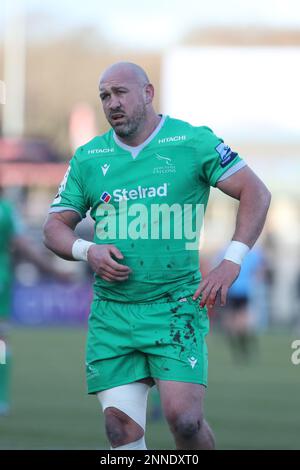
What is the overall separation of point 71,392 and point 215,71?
30243 millimetres

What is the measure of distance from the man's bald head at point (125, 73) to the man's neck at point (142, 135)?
0.71 ft

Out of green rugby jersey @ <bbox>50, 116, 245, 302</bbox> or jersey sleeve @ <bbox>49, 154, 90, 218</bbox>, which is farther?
jersey sleeve @ <bbox>49, 154, 90, 218</bbox>

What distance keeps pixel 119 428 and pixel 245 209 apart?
1.37 meters

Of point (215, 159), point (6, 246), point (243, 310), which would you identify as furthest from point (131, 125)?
point (243, 310)

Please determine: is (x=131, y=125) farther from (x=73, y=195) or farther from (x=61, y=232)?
(x=61, y=232)

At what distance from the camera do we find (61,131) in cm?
6206

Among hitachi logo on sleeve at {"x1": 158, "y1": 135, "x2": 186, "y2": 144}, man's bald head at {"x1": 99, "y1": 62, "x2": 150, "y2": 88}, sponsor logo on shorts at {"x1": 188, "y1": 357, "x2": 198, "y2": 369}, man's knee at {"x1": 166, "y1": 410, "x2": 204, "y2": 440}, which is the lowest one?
man's knee at {"x1": 166, "y1": 410, "x2": 204, "y2": 440}

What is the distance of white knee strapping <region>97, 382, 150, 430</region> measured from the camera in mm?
6914

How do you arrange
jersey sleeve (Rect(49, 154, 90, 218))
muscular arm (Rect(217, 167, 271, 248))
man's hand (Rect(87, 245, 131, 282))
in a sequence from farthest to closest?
jersey sleeve (Rect(49, 154, 90, 218))
muscular arm (Rect(217, 167, 271, 248))
man's hand (Rect(87, 245, 131, 282))

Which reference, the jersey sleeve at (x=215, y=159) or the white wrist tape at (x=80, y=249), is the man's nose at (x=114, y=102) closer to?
the jersey sleeve at (x=215, y=159)

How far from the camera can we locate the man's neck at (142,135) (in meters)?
7.02

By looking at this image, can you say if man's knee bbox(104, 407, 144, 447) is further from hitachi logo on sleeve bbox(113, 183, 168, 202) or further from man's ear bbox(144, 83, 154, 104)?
man's ear bbox(144, 83, 154, 104)

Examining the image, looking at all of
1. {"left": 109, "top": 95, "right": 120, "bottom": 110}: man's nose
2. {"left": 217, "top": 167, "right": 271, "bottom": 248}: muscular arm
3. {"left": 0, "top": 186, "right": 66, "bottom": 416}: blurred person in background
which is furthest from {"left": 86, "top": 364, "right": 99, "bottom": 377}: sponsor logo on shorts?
{"left": 0, "top": 186, "right": 66, "bottom": 416}: blurred person in background

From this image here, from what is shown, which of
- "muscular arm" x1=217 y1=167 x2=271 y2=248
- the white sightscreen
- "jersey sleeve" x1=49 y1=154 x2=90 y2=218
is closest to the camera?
"muscular arm" x1=217 y1=167 x2=271 y2=248
